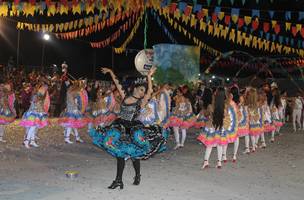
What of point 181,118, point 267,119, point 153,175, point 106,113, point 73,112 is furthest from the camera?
point 106,113

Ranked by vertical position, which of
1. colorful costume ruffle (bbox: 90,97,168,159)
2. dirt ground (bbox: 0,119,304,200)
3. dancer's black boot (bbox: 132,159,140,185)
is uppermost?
colorful costume ruffle (bbox: 90,97,168,159)

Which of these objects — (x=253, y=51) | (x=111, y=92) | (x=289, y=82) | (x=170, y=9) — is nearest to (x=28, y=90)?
(x=111, y=92)

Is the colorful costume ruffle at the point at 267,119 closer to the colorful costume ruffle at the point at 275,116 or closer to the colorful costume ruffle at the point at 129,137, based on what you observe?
the colorful costume ruffle at the point at 275,116

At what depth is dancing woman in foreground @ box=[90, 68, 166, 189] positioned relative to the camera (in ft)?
21.9

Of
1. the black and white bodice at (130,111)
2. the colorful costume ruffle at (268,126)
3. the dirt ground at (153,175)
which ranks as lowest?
the dirt ground at (153,175)

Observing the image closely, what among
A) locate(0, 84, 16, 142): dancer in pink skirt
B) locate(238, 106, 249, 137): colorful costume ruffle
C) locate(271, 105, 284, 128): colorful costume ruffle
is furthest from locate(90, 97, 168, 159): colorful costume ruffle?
locate(271, 105, 284, 128): colorful costume ruffle

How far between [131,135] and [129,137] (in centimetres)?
5

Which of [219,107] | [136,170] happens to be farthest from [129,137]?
[219,107]

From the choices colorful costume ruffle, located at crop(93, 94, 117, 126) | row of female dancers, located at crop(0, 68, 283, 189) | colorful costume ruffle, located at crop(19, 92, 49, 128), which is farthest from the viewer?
colorful costume ruffle, located at crop(93, 94, 117, 126)

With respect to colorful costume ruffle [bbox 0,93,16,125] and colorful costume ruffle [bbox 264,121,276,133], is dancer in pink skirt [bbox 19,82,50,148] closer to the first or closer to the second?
colorful costume ruffle [bbox 0,93,16,125]

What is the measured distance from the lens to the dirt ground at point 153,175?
21.9 feet

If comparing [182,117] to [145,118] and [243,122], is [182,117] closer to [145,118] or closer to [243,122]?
[145,118]

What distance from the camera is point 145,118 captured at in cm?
1083

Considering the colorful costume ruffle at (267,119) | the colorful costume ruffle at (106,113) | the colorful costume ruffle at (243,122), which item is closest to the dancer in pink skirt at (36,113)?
the colorful costume ruffle at (106,113)
